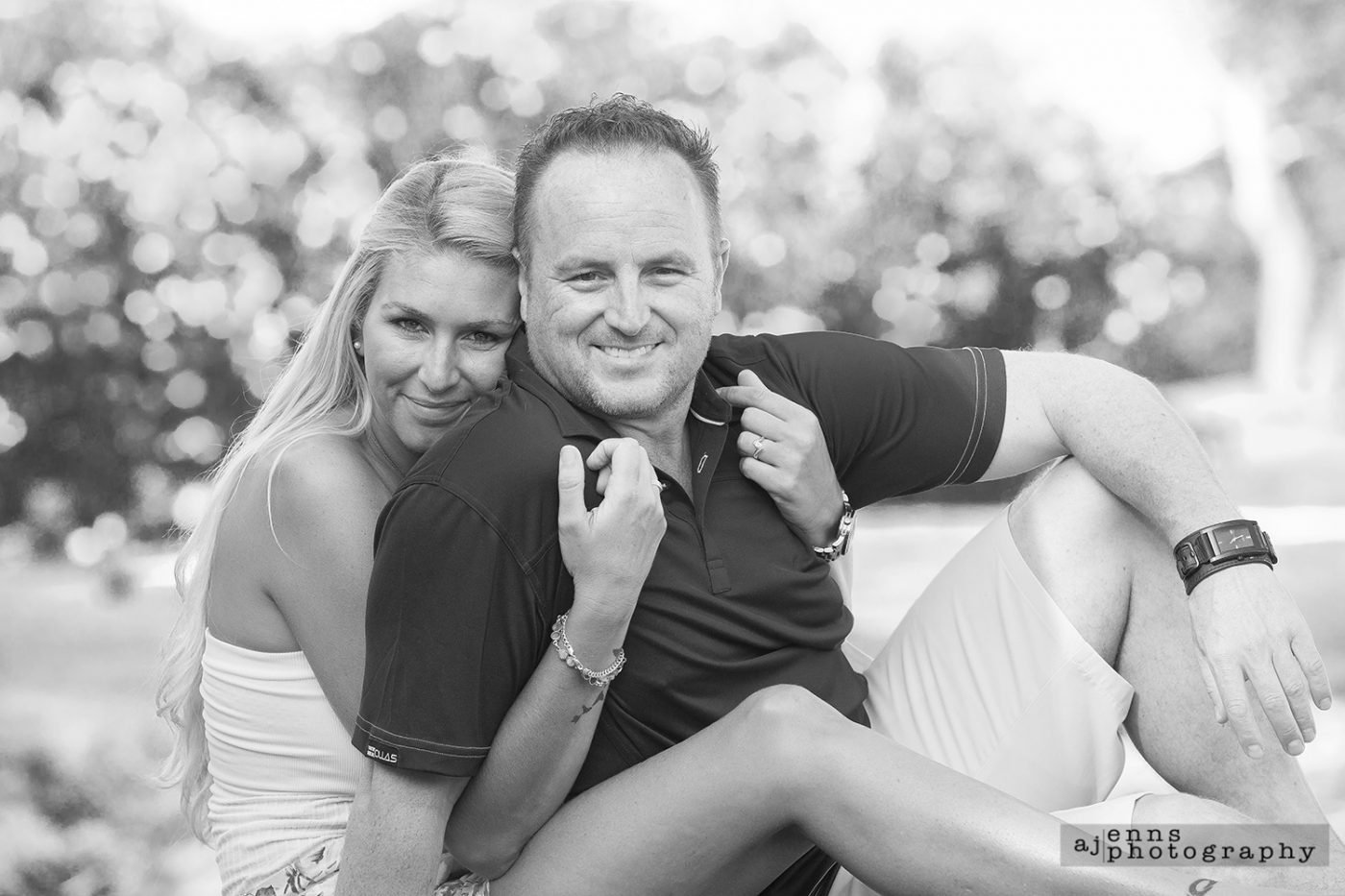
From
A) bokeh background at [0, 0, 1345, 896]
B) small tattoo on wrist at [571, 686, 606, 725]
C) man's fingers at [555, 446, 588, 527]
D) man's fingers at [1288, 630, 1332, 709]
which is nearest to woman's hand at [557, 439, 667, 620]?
man's fingers at [555, 446, 588, 527]

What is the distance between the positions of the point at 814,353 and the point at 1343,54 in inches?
185

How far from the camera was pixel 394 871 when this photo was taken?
5.37 feet

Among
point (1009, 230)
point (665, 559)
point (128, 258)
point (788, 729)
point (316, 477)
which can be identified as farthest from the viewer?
point (1009, 230)

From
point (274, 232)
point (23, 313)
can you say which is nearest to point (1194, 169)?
point (274, 232)

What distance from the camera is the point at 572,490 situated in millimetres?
1650

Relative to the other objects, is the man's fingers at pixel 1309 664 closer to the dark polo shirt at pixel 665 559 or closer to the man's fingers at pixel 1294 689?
the man's fingers at pixel 1294 689

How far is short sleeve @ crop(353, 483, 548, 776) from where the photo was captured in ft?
5.31

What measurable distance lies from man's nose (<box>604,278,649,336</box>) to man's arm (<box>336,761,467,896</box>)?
0.62 meters

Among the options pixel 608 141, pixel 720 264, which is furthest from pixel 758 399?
pixel 608 141

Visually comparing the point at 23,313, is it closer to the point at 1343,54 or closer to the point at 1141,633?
the point at 1141,633

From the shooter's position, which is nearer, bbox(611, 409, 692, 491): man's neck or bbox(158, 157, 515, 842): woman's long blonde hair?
bbox(611, 409, 692, 491): man's neck

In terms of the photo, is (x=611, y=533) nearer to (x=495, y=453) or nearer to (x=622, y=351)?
(x=495, y=453)

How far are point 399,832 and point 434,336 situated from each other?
766mm

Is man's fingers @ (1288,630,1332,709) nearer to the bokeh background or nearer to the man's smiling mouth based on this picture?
the man's smiling mouth
